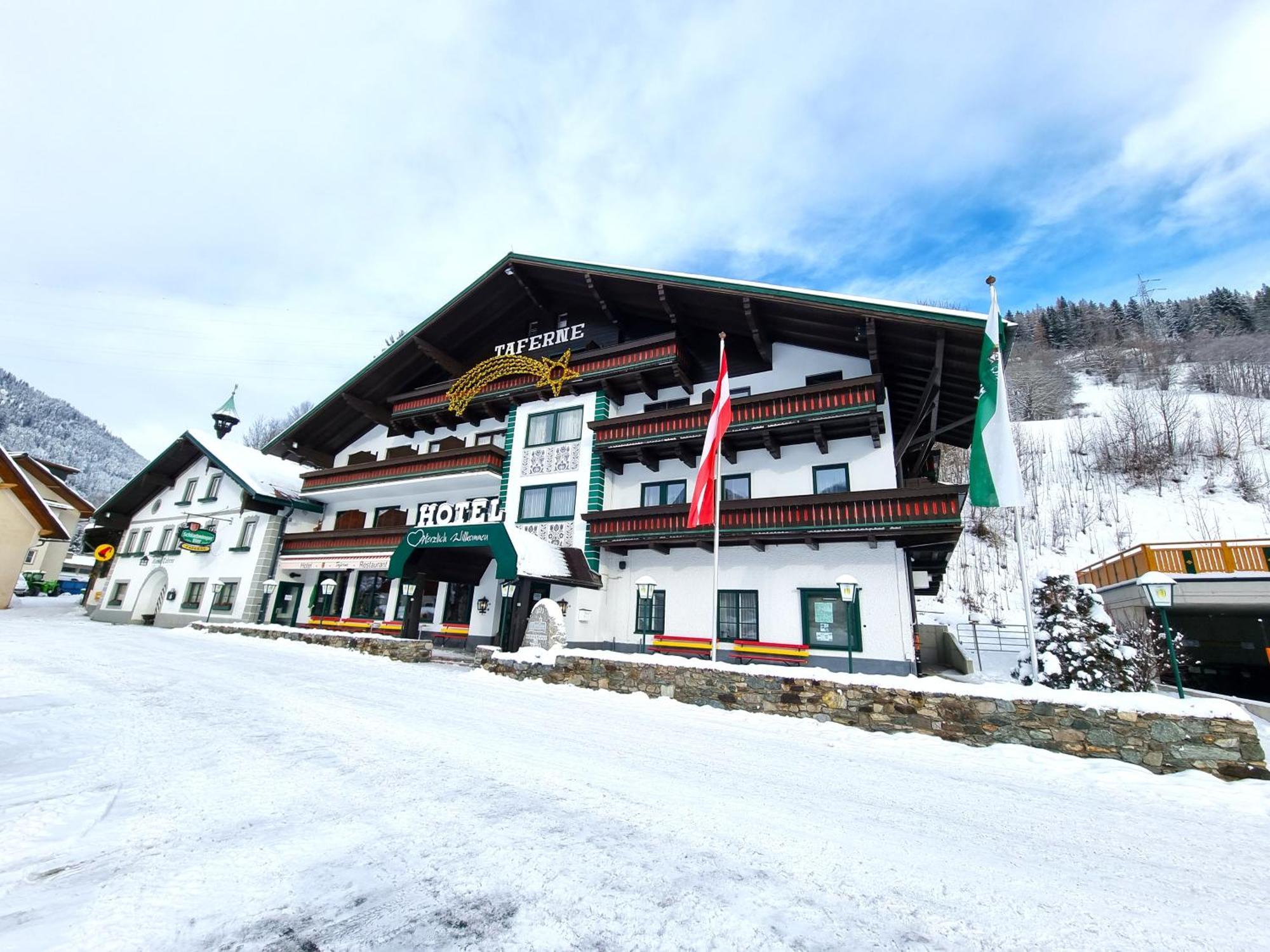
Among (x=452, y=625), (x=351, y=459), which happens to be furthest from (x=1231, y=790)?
(x=351, y=459)

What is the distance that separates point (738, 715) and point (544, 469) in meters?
14.4

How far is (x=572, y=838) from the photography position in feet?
14.6

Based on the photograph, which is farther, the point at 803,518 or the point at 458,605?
the point at 458,605

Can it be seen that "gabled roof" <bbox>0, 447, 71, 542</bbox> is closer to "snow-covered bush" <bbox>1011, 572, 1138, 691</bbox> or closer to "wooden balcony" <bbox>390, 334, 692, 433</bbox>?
"wooden balcony" <bbox>390, 334, 692, 433</bbox>

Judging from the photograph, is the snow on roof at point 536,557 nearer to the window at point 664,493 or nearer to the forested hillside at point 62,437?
the window at point 664,493

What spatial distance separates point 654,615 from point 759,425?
7783mm

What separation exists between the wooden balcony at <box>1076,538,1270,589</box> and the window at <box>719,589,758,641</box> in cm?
1168

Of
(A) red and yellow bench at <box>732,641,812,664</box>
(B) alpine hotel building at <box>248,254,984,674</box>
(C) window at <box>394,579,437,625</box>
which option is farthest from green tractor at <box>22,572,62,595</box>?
(A) red and yellow bench at <box>732,641,812,664</box>

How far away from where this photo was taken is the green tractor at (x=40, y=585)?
43.6 m

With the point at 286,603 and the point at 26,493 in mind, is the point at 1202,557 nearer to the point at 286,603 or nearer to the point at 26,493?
the point at 286,603

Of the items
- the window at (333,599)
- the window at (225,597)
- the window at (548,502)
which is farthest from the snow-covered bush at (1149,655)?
the window at (225,597)

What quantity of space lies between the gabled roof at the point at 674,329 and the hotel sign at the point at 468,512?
7402 mm

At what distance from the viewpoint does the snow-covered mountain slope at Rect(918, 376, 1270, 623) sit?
37.5m

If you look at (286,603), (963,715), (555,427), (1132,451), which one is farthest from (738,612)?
(1132,451)
